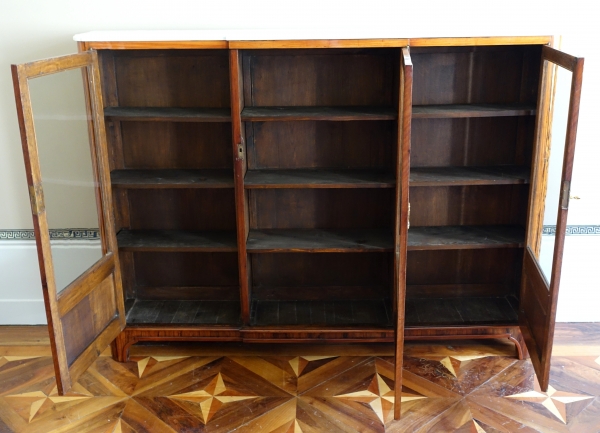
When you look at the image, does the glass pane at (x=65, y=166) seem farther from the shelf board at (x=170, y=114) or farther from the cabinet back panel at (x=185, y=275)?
the cabinet back panel at (x=185, y=275)

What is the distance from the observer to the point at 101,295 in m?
1.80

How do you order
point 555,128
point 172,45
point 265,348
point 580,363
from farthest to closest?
1. point 265,348
2. point 580,363
3. point 555,128
4. point 172,45

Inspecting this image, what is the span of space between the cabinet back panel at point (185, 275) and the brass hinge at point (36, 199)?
2.23ft

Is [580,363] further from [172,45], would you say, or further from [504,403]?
[172,45]

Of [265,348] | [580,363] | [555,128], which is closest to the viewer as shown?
[555,128]

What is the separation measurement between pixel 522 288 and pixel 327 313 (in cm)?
63

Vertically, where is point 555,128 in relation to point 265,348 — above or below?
above

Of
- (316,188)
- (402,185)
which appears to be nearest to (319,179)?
(316,188)

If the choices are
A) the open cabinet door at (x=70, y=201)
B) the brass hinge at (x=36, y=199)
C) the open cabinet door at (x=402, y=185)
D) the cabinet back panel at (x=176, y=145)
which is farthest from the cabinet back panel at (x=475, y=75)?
the brass hinge at (x=36, y=199)

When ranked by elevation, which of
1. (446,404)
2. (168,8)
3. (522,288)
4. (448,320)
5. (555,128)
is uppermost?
(168,8)

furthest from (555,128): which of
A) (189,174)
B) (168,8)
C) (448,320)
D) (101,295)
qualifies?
(101,295)

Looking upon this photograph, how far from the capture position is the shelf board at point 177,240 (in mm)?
1918

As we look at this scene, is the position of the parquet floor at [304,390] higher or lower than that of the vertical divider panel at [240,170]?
lower

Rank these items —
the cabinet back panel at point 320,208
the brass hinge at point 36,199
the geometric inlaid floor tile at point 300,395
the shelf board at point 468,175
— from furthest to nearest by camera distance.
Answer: the cabinet back panel at point 320,208 < the shelf board at point 468,175 < the geometric inlaid floor tile at point 300,395 < the brass hinge at point 36,199
